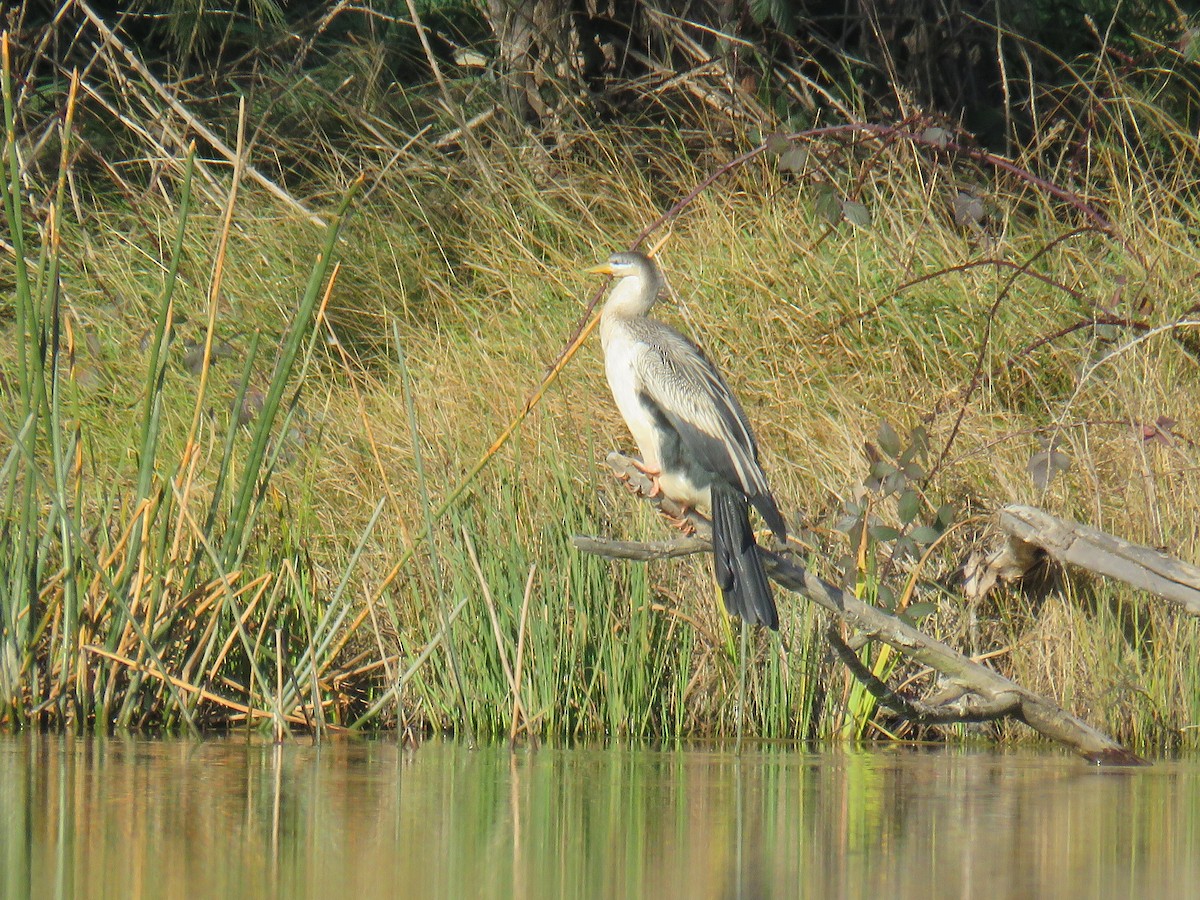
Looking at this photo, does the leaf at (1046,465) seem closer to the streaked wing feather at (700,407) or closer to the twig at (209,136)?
the streaked wing feather at (700,407)

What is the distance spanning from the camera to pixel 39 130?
854cm

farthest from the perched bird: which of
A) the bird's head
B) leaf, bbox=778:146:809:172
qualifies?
leaf, bbox=778:146:809:172

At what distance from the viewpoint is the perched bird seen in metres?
3.96

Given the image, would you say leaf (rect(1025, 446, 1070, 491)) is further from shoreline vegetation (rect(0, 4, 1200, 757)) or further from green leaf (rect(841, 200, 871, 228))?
green leaf (rect(841, 200, 871, 228))

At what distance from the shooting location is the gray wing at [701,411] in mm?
4238

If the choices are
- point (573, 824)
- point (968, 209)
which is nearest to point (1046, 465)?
point (968, 209)

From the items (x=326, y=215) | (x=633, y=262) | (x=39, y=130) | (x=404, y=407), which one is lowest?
(x=404, y=407)

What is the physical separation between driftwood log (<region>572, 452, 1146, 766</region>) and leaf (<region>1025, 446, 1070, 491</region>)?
89 cm

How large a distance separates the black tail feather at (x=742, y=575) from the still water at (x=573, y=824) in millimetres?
416

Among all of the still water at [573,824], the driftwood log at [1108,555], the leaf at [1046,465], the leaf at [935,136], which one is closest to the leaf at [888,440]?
the driftwood log at [1108,555]

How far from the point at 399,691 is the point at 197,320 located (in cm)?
289

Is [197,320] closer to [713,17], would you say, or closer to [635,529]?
[635,529]

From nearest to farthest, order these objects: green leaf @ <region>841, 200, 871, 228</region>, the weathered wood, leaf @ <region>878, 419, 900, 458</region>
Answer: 1. the weathered wood
2. leaf @ <region>878, 419, 900, 458</region>
3. green leaf @ <region>841, 200, 871, 228</region>

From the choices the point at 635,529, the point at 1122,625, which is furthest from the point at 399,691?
the point at 1122,625
